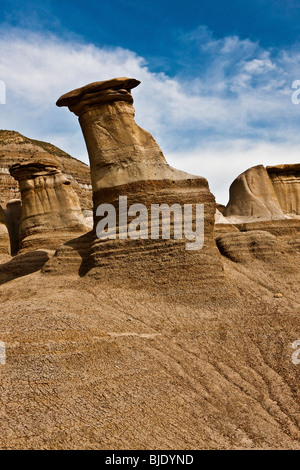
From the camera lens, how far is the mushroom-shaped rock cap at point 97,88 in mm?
12766

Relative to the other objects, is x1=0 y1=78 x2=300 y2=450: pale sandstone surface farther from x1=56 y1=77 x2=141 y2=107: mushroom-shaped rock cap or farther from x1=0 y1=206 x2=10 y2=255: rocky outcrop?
x1=0 y1=206 x2=10 y2=255: rocky outcrop

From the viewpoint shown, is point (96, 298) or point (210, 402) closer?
point (210, 402)

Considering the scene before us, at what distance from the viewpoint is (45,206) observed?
800 inches

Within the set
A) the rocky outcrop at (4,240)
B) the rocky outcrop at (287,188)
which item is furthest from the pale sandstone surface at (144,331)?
the rocky outcrop at (287,188)

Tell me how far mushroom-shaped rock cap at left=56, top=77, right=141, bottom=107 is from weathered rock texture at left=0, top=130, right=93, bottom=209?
24574 millimetres

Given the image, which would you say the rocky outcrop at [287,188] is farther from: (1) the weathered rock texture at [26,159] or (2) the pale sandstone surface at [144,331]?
(1) the weathered rock texture at [26,159]

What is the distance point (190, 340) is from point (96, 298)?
245cm

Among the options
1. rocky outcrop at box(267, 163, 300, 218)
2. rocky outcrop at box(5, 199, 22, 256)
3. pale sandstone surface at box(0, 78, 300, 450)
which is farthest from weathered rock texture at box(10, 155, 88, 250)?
rocky outcrop at box(267, 163, 300, 218)

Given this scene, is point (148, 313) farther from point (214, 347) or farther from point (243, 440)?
point (243, 440)

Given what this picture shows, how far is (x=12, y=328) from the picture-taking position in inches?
297

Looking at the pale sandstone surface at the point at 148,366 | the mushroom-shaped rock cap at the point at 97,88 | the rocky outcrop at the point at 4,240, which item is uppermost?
the mushroom-shaped rock cap at the point at 97,88

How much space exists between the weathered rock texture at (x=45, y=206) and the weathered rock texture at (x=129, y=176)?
7157mm

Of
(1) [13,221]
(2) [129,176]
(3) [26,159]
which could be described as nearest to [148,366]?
(2) [129,176]
